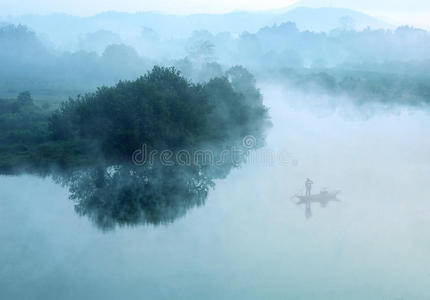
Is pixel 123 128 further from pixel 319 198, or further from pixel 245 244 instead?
pixel 319 198

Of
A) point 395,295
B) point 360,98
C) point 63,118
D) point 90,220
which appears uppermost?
point 360,98

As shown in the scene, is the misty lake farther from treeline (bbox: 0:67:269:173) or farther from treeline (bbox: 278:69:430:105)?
treeline (bbox: 278:69:430:105)

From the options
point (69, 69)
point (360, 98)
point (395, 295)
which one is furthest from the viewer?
point (69, 69)

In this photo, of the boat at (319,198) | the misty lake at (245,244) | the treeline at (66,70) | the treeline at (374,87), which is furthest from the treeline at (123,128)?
the treeline at (66,70)

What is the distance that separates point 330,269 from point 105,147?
15.1m

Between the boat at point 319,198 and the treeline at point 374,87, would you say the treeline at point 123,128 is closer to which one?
the boat at point 319,198

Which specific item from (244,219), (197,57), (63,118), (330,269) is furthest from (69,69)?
(330,269)

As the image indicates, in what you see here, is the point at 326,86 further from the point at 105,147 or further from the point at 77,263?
the point at 77,263

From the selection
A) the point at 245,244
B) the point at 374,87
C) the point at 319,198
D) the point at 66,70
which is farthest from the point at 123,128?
the point at 66,70

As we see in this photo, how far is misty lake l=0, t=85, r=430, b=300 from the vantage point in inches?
667

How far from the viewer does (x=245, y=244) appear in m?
20.5

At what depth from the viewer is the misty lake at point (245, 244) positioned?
1694 cm

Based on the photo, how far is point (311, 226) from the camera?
22.4m

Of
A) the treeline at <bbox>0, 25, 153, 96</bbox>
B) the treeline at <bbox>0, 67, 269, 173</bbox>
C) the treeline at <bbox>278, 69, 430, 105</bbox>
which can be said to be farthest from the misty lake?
the treeline at <bbox>0, 25, 153, 96</bbox>
